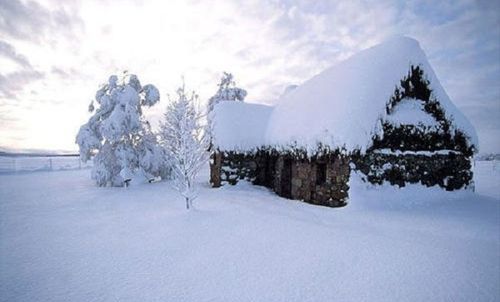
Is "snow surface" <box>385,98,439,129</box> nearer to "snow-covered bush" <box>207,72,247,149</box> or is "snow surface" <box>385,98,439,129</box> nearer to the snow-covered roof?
the snow-covered roof

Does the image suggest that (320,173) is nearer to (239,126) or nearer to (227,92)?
(239,126)

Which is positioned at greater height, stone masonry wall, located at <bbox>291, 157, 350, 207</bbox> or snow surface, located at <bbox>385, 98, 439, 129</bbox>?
snow surface, located at <bbox>385, 98, 439, 129</bbox>

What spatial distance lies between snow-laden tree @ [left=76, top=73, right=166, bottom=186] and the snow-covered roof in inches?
311

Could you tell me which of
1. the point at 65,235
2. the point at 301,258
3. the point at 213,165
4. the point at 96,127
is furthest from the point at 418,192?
the point at 96,127

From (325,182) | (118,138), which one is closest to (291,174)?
(325,182)

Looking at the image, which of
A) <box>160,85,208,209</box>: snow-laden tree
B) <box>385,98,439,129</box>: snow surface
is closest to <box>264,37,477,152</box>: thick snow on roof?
<box>385,98,439,129</box>: snow surface

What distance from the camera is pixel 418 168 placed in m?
10.1

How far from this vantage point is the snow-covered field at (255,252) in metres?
4.07

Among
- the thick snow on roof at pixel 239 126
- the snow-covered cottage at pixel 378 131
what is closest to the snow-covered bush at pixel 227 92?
the thick snow on roof at pixel 239 126

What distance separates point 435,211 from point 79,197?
43.8ft

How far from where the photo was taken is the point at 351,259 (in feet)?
16.5

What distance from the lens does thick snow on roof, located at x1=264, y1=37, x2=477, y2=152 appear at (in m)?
9.48

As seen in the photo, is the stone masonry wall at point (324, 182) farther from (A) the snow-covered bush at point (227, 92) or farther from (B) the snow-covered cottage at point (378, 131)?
(A) the snow-covered bush at point (227, 92)

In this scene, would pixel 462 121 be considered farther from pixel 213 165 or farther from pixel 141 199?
pixel 141 199
